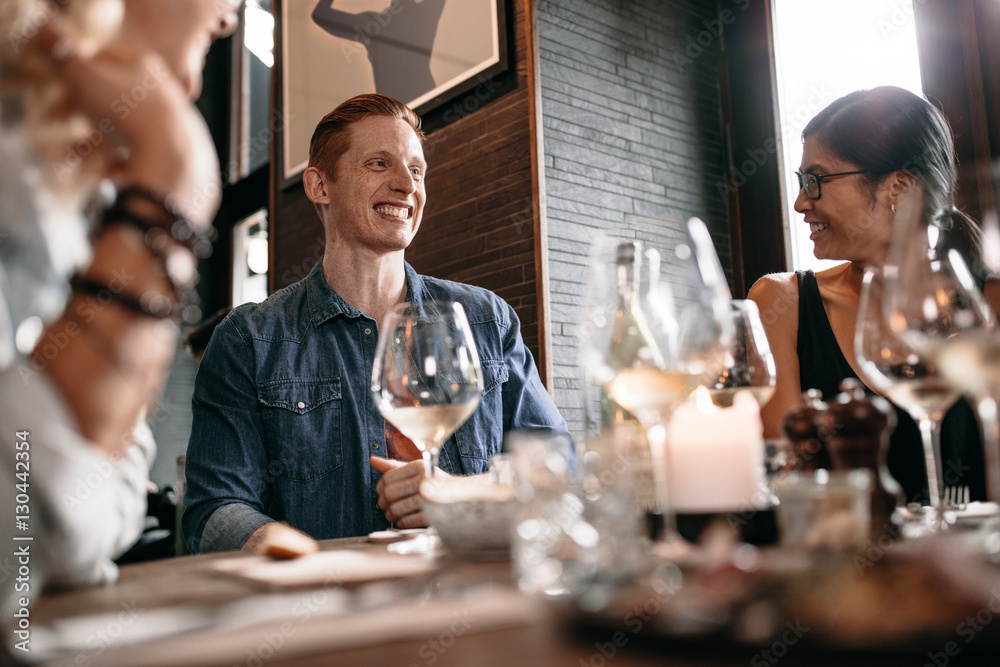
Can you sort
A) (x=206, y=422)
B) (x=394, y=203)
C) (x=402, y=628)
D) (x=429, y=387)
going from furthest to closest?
1. (x=394, y=203)
2. (x=206, y=422)
3. (x=429, y=387)
4. (x=402, y=628)

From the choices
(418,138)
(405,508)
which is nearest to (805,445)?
(405,508)

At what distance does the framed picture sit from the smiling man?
1552mm

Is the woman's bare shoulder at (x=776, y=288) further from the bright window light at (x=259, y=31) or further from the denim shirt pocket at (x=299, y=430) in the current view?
the bright window light at (x=259, y=31)

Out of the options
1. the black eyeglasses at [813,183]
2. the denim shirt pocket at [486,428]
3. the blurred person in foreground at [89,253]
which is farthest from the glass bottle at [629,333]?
the black eyeglasses at [813,183]

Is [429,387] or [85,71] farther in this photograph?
[429,387]

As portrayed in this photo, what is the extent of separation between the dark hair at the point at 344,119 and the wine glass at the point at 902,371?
1400mm

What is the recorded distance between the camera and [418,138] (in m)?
1.94

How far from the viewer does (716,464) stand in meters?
0.69

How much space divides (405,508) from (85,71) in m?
0.65

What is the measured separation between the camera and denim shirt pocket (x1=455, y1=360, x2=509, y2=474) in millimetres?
1596

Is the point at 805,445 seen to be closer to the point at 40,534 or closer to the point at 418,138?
the point at 40,534

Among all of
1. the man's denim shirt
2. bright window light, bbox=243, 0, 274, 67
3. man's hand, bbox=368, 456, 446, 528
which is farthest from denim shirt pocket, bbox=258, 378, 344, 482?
bright window light, bbox=243, 0, 274, 67

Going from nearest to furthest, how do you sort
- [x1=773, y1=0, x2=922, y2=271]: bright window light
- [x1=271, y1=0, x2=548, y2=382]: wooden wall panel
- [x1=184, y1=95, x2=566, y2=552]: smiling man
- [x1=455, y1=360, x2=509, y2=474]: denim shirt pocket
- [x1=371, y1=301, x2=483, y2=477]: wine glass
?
[x1=371, y1=301, x2=483, y2=477]: wine glass
[x1=184, y1=95, x2=566, y2=552]: smiling man
[x1=455, y1=360, x2=509, y2=474]: denim shirt pocket
[x1=773, y1=0, x2=922, y2=271]: bright window light
[x1=271, y1=0, x2=548, y2=382]: wooden wall panel

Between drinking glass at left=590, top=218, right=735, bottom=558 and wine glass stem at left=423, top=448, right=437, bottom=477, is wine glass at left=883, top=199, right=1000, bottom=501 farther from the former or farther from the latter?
wine glass stem at left=423, top=448, right=437, bottom=477
